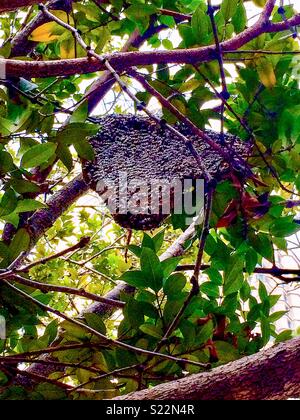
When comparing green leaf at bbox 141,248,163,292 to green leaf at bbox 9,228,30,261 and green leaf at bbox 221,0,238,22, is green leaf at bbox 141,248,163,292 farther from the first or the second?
green leaf at bbox 221,0,238,22

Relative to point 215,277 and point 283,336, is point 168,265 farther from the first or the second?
point 283,336

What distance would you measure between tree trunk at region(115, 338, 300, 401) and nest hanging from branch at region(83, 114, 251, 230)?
0.53 m

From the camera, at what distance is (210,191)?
691 mm

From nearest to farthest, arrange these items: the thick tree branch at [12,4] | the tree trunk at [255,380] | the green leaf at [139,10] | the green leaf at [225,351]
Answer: the tree trunk at [255,380]
the thick tree branch at [12,4]
the green leaf at [225,351]
the green leaf at [139,10]

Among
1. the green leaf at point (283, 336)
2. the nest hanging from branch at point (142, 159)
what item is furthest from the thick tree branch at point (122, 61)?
the green leaf at point (283, 336)

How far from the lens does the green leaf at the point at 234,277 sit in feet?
3.18

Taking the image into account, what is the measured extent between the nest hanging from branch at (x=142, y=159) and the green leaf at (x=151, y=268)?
0.21 meters

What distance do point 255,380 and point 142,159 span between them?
26.6 inches

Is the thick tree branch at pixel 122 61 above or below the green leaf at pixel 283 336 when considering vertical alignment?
above

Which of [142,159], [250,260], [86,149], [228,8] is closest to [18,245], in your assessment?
[86,149]

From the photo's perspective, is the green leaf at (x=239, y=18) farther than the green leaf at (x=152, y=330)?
Yes

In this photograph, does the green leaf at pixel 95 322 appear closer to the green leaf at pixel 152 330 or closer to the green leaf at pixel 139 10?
the green leaf at pixel 152 330

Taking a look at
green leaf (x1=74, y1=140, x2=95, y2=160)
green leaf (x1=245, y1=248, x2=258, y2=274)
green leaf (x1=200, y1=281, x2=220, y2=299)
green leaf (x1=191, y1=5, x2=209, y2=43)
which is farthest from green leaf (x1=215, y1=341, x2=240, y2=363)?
green leaf (x1=191, y1=5, x2=209, y2=43)

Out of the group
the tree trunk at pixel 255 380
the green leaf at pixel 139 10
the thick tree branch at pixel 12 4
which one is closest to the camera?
the tree trunk at pixel 255 380
